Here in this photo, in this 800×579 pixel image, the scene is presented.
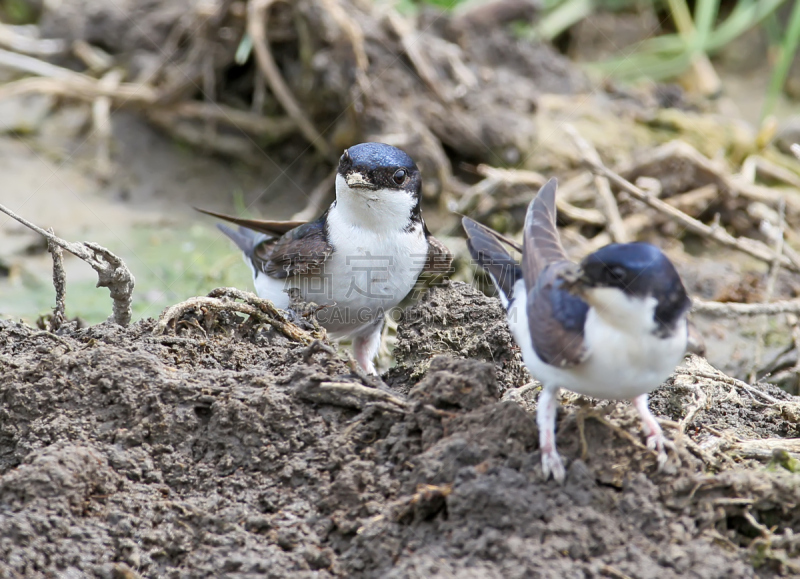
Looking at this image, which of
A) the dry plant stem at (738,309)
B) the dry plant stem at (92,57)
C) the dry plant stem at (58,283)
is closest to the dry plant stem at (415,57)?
the dry plant stem at (92,57)

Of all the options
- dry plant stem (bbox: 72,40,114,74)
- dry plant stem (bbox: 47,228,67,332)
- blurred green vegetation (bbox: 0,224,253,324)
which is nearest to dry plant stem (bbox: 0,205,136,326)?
dry plant stem (bbox: 47,228,67,332)

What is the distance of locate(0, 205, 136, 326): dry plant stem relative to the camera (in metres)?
3.44

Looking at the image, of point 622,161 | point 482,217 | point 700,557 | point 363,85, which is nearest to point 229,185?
point 363,85

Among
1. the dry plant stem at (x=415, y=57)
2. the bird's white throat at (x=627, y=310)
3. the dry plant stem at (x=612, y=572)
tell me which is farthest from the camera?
the dry plant stem at (x=415, y=57)

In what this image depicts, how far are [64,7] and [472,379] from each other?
25.9 ft

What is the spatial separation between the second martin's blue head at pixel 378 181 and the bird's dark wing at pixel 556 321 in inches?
61.4

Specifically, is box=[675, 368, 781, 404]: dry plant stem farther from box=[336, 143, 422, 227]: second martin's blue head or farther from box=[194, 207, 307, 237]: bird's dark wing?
box=[194, 207, 307, 237]: bird's dark wing

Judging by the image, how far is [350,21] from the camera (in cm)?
704

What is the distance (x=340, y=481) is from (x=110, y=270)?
1.51 m

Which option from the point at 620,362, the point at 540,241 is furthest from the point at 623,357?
the point at 540,241

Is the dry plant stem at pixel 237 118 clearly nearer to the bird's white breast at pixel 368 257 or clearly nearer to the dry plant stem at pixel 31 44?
the dry plant stem at pixel 31 44

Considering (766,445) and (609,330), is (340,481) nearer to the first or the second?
(609,330)

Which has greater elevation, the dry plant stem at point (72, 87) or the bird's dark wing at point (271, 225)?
the dry plant stem at point (72, 87)

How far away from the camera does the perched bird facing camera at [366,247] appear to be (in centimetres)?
423
